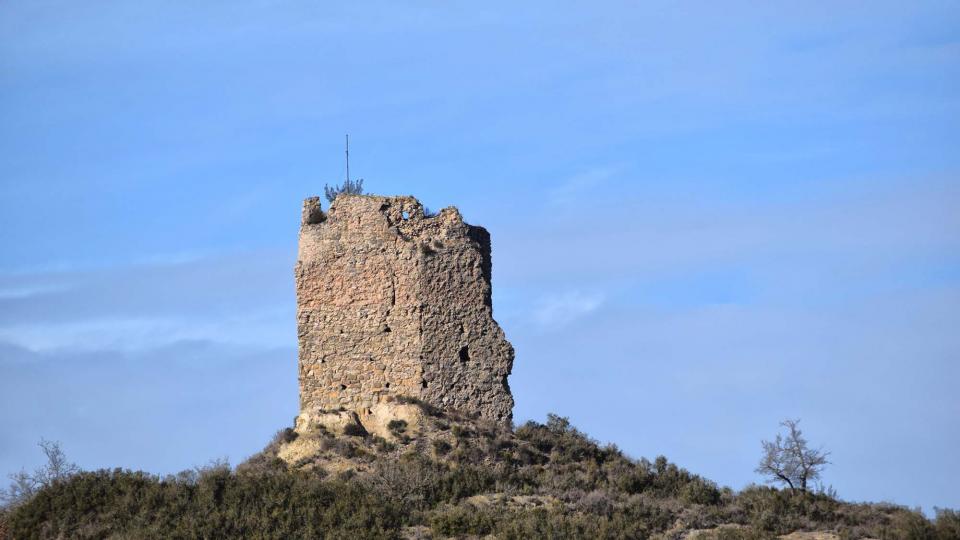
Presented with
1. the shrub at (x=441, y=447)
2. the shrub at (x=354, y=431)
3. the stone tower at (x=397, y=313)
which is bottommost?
the shrub at (x=441, y=447)

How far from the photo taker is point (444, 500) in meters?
40.8

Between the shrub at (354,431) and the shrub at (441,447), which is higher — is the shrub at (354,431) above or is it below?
above

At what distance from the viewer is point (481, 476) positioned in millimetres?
41500

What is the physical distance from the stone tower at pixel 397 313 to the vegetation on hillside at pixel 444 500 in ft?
3.40

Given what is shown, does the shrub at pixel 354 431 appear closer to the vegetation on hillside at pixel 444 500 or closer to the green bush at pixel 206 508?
the vegetation on hillside at pixel 444 500

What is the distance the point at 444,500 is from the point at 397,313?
4.78 m

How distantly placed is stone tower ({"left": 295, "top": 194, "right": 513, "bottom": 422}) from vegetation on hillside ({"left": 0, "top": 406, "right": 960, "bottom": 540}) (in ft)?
3.40

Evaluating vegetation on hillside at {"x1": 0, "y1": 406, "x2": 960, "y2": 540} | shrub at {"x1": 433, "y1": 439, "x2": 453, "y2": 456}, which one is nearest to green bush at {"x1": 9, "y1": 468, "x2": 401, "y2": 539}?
vegetation on hillside at {"x1": 0, "y1": 406, "x2": 960, "y2": 540}

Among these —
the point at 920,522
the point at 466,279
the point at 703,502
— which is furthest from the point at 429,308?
the point at 920,522

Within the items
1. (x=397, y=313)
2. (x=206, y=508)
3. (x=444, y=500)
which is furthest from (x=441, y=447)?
(x=206, y=508)

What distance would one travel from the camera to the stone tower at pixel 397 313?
43219mm

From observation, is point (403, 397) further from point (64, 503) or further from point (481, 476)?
point (64, 503)

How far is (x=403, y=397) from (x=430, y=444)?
1511 mm

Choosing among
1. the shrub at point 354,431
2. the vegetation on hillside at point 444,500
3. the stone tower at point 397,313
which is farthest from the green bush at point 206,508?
the stone tower at point 397,313
